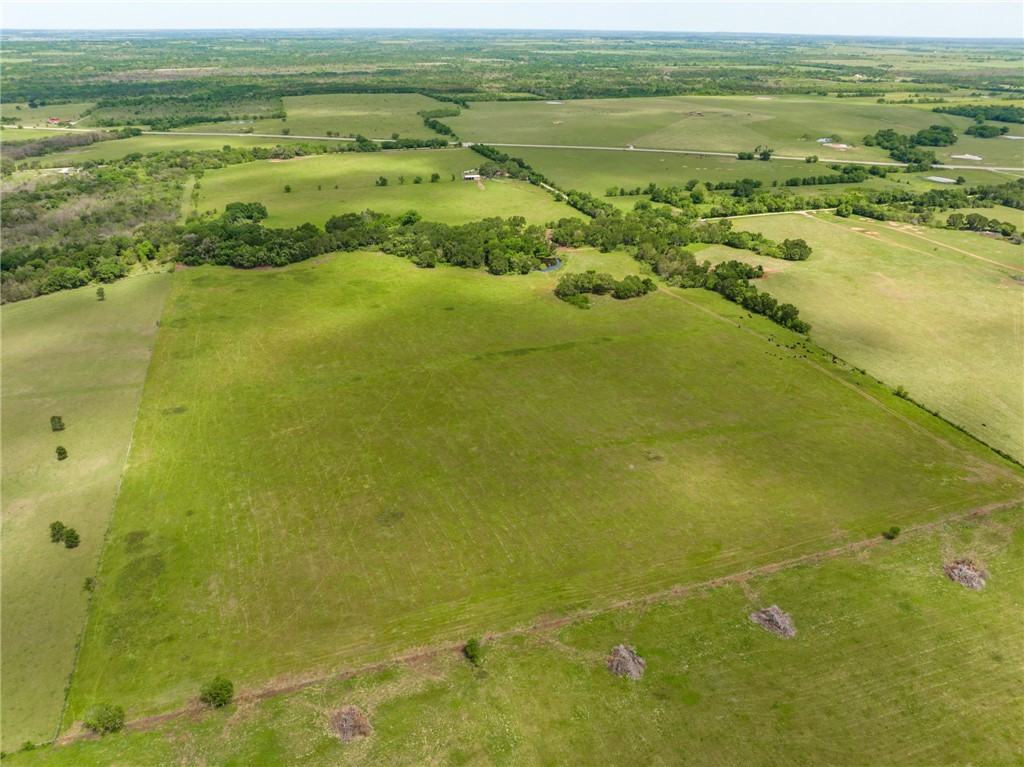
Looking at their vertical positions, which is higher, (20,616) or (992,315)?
(992,315)

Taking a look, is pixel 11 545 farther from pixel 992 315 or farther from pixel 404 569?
pixel 992 315

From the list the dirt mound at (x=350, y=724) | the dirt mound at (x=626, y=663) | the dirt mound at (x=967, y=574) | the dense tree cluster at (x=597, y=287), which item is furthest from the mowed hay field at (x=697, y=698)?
the dense tree cluster at (x=597, y=287)

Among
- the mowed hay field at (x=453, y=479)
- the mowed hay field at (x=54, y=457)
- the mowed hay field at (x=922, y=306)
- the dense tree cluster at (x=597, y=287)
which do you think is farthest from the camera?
the dense tree cluster at (x=597, y=287)

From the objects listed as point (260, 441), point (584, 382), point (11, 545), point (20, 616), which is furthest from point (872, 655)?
point (11, 545)

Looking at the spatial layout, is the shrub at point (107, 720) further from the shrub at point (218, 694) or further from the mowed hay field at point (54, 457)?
the shrub at point (218, 694)

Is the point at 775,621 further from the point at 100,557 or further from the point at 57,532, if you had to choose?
the point at 57,532

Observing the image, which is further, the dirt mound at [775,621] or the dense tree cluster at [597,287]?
the dense tree cluster at [597,287]
